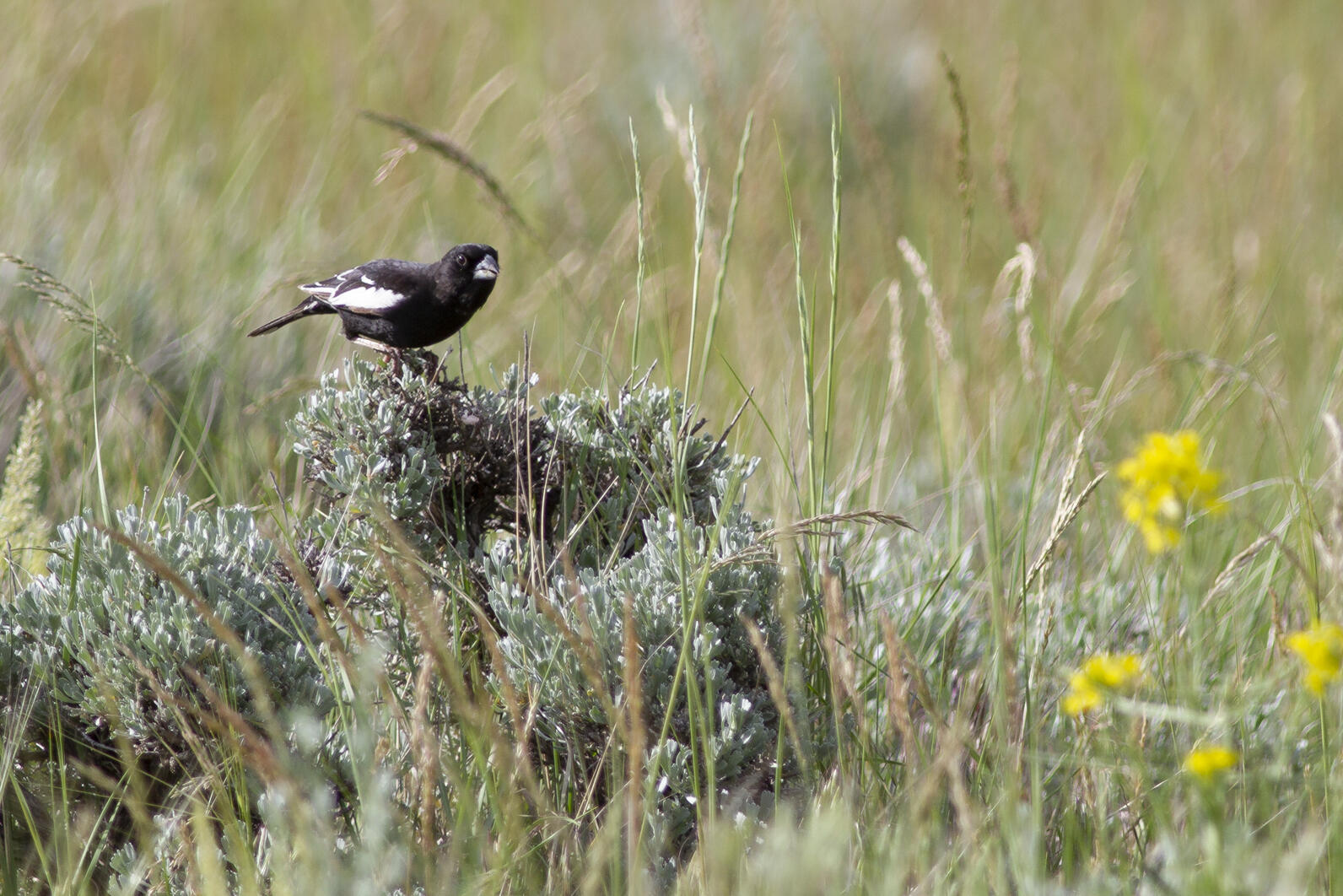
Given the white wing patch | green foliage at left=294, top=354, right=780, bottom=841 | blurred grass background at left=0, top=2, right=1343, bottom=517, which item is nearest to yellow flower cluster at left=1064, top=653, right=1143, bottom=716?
→ green foliage at left=294, top=354, right=780, bottom=841

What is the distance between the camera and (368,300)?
320cm

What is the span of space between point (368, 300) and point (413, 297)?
14 centimetres

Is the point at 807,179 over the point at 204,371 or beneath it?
over

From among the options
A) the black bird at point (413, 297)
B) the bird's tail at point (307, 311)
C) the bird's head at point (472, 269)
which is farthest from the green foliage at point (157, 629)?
the bird's tail at point (307, 311)

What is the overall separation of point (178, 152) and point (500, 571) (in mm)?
4334

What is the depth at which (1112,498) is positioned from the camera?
387 centimetres

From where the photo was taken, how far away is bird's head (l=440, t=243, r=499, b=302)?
3191mm

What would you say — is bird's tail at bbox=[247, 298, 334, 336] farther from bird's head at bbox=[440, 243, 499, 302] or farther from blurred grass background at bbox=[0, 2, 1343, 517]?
bird's head at bbox=[440, 243, 499, 302]

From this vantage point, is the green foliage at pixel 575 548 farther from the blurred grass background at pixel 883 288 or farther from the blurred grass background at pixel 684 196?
the blurred grass background at pixel 684 196

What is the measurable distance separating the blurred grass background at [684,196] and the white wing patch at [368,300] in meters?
0.25

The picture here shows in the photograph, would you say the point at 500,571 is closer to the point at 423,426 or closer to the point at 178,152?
the point at 423,426

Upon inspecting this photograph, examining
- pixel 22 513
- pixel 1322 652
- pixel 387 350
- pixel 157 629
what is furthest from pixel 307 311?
pixel 1322 652

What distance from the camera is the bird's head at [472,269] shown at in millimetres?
3191

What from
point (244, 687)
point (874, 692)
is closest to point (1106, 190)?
point (874, 692)
